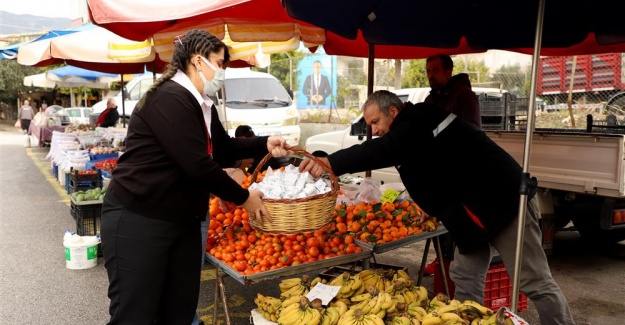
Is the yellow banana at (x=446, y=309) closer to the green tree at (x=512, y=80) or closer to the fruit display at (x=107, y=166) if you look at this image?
the fruit display at (x=107, y=166)

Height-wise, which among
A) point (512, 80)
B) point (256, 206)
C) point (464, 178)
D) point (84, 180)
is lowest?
point (84, 180)

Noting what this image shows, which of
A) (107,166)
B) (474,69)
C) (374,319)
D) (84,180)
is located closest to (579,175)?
(374,319)

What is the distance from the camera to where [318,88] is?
71.1 feet

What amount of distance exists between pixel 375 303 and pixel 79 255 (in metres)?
4.09

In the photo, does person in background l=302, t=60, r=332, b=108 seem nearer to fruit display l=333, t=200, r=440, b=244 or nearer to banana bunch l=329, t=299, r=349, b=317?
fruit display l=333, t=200, r=440, b=244

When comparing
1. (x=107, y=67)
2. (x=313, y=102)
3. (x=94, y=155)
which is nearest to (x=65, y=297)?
(x=94, y=155)

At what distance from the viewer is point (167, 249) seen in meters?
2.48

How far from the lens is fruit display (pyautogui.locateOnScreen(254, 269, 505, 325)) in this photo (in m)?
2.47

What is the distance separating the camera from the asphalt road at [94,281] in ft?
14.2

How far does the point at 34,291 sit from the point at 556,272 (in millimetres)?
5403

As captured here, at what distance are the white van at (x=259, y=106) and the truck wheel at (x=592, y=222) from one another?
7.50 metres

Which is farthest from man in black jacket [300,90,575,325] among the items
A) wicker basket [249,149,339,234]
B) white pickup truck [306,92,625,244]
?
white pickup truck [306,92,625,244]

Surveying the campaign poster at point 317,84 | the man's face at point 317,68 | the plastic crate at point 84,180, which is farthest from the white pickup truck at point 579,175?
the man's face at point 317,68

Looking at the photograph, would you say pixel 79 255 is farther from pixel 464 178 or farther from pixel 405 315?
pixel 464 178
